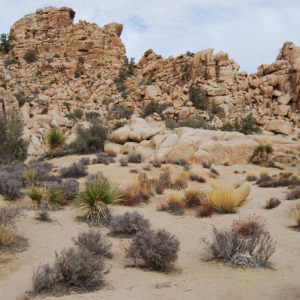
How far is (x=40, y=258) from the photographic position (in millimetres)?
6352

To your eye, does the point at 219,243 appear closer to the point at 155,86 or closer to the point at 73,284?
the point at 73,284

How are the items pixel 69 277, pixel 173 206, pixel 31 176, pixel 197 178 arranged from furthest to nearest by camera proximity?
pixel 197 178 < pixel 31 176 < pixel 173 206 < pixel 69 277

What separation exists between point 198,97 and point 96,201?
3071 centimetres

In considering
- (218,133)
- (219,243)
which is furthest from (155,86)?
(219,243)

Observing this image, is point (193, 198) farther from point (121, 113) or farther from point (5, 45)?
point (5, 45)

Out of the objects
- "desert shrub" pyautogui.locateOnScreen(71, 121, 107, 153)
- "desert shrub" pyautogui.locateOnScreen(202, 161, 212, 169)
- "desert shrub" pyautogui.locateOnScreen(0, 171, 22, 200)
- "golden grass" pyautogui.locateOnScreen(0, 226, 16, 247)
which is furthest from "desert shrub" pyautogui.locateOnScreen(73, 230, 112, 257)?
"desert shrub" pyautogui.locateOnScreen(71, 121, 107, 153)

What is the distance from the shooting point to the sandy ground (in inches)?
183

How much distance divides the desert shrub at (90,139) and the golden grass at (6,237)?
1643cm

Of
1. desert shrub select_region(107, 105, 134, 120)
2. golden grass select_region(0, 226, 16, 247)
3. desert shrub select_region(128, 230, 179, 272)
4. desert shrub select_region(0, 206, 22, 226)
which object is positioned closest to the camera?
desert shrub select_region(128, 230, 179, 272)

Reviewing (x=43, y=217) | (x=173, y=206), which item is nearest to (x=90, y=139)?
(x=173, y=206)

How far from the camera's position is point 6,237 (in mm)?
6484

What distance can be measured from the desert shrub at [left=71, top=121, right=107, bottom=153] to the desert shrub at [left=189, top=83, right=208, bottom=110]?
16.7m

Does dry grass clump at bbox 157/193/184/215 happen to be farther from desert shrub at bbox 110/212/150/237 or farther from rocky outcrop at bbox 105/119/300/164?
rocky outcrop at bbox 105/119/300/164

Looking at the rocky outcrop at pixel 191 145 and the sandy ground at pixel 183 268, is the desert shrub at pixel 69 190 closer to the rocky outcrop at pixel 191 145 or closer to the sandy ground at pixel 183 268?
the sandy ground at pixel 183 268
